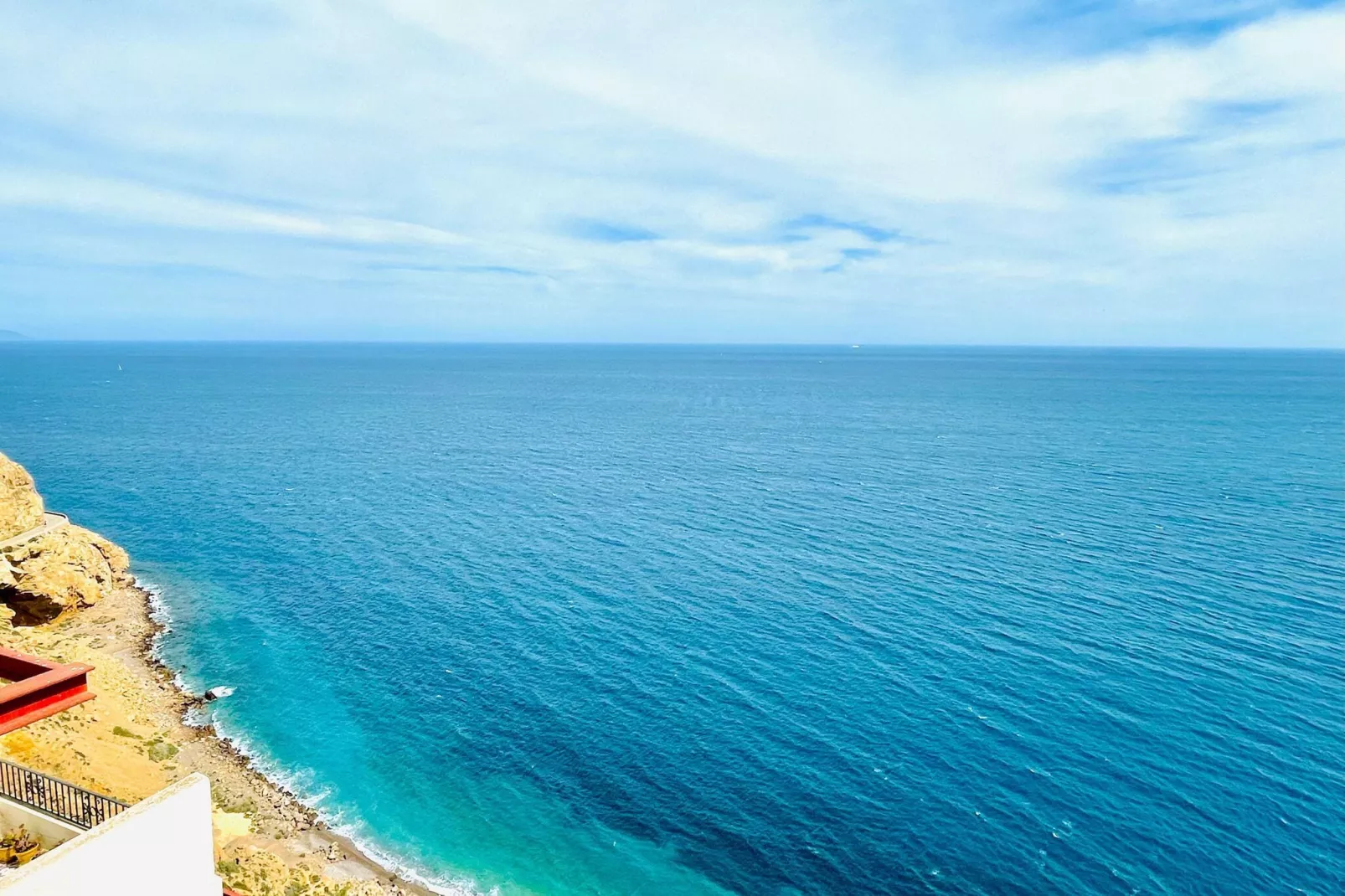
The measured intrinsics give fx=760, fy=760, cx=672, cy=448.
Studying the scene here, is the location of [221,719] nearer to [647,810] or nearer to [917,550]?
[647,810]

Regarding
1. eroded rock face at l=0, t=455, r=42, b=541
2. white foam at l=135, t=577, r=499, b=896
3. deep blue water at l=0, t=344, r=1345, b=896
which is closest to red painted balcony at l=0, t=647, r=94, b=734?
white foam at l=135, t=577, r=499, b=896

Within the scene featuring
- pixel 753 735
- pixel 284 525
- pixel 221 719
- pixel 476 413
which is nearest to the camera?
pixel 753 735

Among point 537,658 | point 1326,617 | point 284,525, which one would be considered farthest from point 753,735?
point 284,525

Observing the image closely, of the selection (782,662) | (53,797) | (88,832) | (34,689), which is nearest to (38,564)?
(34,689)

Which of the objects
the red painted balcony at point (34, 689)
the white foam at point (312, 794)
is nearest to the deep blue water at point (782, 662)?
the white foam at point (312, 794)

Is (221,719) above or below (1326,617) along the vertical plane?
below

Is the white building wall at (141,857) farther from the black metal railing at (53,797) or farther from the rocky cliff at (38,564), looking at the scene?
the rocky cliff at (38,564)
